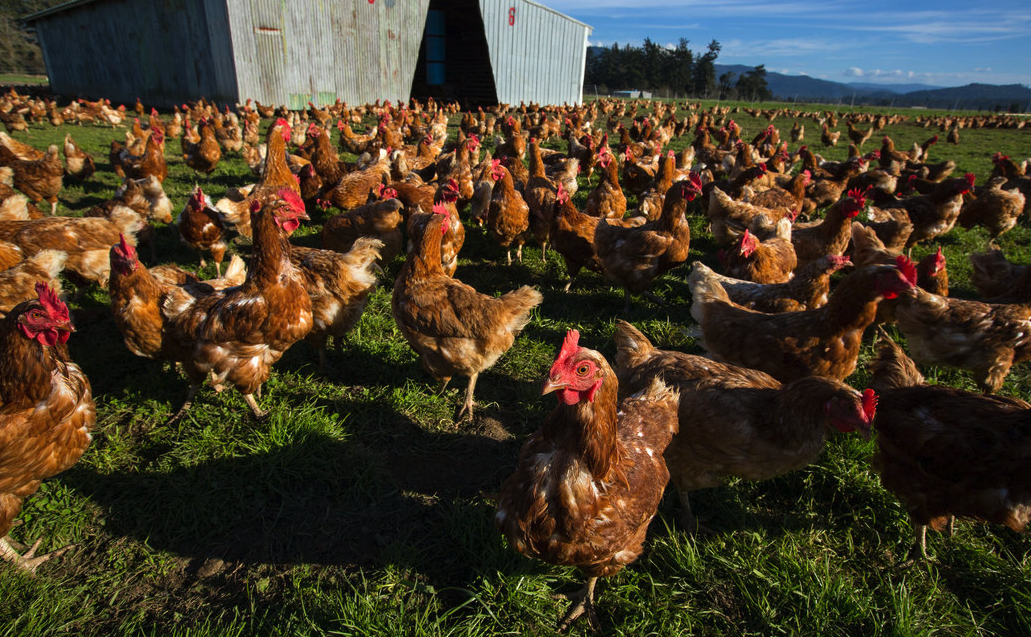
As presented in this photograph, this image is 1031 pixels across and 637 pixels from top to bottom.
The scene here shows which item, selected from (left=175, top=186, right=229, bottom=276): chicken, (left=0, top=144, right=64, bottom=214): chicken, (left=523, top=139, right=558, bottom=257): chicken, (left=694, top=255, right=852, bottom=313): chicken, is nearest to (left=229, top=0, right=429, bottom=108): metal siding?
(left=0, top=144, right=64, bottom=214): chicken

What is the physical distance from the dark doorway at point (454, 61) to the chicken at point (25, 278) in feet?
101

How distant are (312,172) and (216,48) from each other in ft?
58.3

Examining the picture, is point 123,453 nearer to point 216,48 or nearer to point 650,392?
point 650,392

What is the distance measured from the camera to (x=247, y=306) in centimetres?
375

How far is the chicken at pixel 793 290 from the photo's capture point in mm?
4523

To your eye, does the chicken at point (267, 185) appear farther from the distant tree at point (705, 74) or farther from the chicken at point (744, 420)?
the distant tree at point (705, 74)

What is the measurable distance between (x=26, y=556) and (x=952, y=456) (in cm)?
564

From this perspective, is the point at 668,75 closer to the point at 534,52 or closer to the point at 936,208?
the point at 534,52

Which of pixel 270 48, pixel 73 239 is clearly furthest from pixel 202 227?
pixel 270 48

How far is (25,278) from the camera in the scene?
13.8 ft

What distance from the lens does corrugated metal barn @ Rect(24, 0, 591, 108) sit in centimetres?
2081

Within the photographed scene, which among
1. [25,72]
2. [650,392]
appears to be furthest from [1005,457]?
[25,72]

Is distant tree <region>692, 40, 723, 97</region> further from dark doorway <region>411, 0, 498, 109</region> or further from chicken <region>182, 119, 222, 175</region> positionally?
chicken <region>182, 119, 222, 175</region>

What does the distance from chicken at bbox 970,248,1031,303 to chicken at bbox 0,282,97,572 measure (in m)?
8.40
